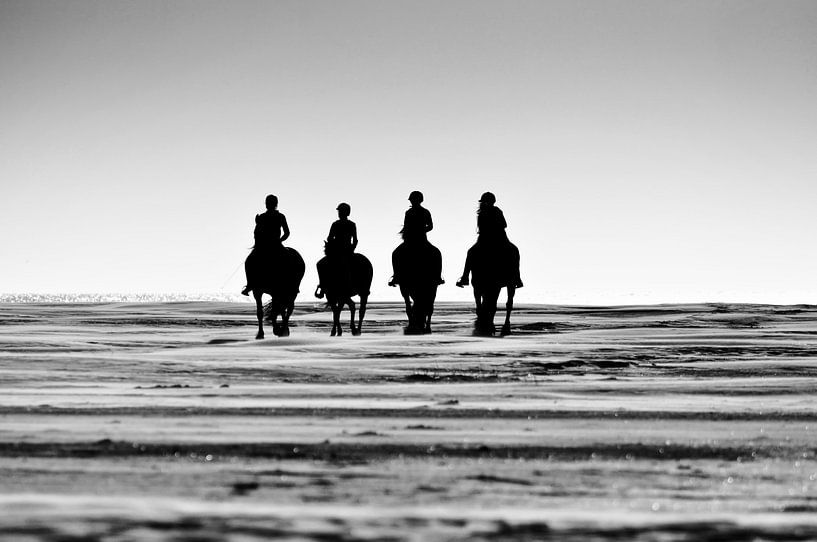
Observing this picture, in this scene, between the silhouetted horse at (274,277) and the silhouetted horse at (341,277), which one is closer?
the silhouetted horse at (274,277)

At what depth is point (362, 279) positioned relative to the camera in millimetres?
18203

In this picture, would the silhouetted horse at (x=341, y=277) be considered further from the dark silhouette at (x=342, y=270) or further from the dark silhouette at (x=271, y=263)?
the dark silhouette at (x=271, y=263)

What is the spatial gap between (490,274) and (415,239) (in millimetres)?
1172

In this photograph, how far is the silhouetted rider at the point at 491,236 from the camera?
17109 millimetres

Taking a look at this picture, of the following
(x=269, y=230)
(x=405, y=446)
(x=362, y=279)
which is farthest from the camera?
(x=362, y=279)

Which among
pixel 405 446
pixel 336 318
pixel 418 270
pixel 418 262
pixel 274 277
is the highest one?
Answer: pixel 418 262

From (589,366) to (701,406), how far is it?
3.70 m

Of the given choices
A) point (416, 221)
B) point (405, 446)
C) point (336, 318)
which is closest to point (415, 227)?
point (416, 221)

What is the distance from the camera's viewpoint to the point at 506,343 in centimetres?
1364

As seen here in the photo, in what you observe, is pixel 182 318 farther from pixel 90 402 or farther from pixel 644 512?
pixel 644 512

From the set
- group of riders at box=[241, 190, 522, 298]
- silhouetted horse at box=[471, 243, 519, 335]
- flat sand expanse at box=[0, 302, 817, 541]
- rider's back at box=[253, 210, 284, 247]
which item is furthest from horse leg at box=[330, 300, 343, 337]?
flat sand expanse at box=[0, 302, 817, 541]

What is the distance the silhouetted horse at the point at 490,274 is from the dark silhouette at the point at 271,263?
8.59 ft

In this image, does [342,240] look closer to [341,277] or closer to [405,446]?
[341,277]

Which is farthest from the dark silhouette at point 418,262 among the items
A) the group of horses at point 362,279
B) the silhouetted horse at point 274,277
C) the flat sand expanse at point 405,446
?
the flat sand expanse at point 405,446
